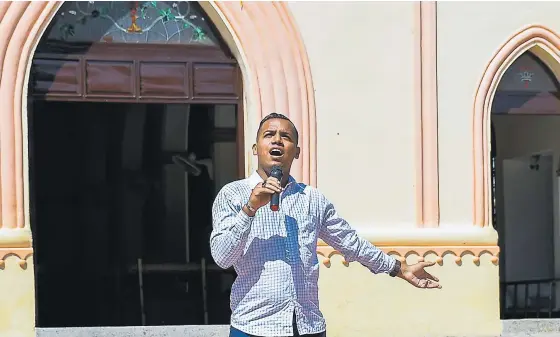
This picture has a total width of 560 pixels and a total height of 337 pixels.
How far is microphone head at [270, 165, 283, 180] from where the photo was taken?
134 inches

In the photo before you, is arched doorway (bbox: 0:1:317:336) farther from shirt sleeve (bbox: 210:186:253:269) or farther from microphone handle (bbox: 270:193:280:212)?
microphone handle (bbox: 270:193:280:212)

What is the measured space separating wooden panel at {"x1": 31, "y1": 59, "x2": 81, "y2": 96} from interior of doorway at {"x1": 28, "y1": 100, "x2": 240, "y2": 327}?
262cm

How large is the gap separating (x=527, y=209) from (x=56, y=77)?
6.83 m

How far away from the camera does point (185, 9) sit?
7.19 m

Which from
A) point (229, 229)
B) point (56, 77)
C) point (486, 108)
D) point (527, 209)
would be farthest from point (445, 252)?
point (527, 209)

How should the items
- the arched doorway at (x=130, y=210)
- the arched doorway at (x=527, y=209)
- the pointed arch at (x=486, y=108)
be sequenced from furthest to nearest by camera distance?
the arched doorway at (x=527, y=209) < the arched doorway at (x=130, y=210) < the pointed arch at (x=486, y=108)

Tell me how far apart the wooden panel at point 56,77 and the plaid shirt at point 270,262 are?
148 inches

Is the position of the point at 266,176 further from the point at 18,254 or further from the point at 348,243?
the point at 18,254

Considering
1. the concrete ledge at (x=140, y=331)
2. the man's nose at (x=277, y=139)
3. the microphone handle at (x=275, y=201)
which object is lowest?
the concrete ledge at (x=140, y=331)

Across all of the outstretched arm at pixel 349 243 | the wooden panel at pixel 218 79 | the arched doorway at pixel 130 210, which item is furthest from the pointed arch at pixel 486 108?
the outstretched arm at pixel 349 243

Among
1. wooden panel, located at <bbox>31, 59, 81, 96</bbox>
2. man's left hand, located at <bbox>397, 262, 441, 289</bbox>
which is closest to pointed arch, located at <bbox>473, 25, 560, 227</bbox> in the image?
wooden panel, located at <bbox>31, 59, 81, 96</bbox>

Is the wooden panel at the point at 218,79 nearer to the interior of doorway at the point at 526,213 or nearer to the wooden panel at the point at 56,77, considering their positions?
the wooden panel at the point at 56,77

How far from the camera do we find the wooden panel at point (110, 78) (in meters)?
7.05

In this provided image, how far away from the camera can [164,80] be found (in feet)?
23.5
